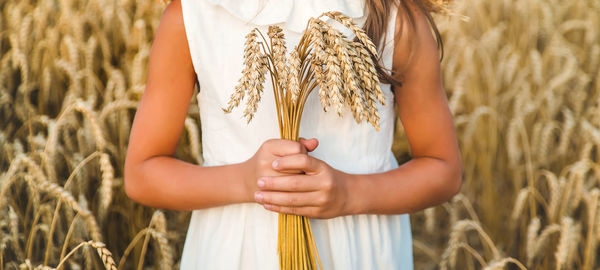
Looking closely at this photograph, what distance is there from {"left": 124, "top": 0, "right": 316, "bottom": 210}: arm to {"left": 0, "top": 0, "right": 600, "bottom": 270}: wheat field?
0.46 meters

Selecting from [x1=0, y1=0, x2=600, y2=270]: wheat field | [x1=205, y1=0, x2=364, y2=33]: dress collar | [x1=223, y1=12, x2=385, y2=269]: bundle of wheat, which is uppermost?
[x1=205, y1=0, x2=364, y2=33]: dress collar

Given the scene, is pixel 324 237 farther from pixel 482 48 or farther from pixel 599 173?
pixel 482 48

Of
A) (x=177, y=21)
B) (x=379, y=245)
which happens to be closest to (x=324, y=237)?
(x=379, y=245)

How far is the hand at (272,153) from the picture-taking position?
958 millimetres

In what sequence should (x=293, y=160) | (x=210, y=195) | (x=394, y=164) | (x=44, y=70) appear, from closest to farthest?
(x=293, y=160), (x=210, y=195), (x=394, y=164), (x=44, y=70)

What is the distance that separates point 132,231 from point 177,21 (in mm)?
1215

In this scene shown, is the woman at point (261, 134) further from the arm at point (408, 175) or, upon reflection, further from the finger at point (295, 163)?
the finger at point (295, 163)

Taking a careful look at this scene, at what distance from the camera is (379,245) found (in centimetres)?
124

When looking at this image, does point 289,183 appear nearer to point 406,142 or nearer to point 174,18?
point 174,18

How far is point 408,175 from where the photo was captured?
1.18 metres

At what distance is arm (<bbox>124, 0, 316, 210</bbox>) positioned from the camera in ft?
3.69

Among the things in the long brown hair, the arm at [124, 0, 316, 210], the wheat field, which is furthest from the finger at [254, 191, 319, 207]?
the wheat field

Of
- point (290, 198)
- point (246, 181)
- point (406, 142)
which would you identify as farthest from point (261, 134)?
point (406, 142)

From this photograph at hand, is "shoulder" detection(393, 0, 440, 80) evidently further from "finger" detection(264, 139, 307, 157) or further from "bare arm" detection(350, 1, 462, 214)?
"finger" detection(264, 139, 307, 157)
